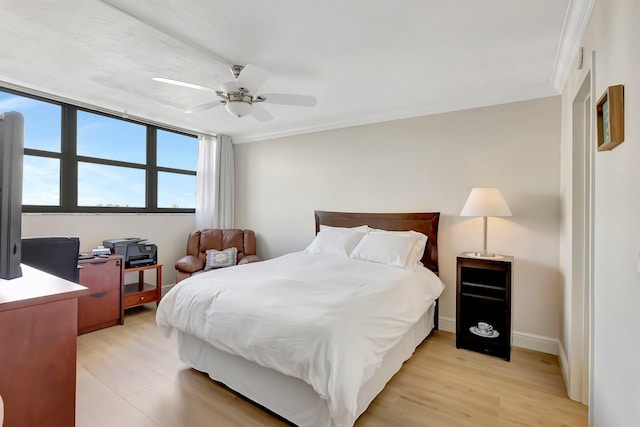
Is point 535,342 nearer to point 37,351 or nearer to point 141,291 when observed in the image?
point 37,351

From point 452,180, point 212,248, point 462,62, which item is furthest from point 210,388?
point 462,62

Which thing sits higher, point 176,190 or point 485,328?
point 176,190

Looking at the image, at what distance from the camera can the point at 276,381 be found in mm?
1821

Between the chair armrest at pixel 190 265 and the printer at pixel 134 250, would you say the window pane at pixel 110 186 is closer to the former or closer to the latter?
the printer at pixel 134 250

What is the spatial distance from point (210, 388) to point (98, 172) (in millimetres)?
3088

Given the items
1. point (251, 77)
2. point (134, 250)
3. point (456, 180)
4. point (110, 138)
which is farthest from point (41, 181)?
point (456, 180)

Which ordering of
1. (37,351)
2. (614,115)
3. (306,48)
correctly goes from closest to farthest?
(37,351), (614,115), (306,48)

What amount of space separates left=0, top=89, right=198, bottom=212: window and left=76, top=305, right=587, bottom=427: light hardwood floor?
1.74m

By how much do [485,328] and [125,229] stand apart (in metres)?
4.33

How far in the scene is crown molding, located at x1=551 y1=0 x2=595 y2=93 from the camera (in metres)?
1.73

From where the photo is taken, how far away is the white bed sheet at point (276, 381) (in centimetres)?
170

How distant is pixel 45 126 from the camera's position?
3.29 metres

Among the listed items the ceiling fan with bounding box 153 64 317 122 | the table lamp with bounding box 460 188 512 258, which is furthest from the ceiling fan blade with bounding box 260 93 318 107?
the table lamp with bounding box 460 188 512 258

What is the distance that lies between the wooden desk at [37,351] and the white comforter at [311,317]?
0.85 metres
